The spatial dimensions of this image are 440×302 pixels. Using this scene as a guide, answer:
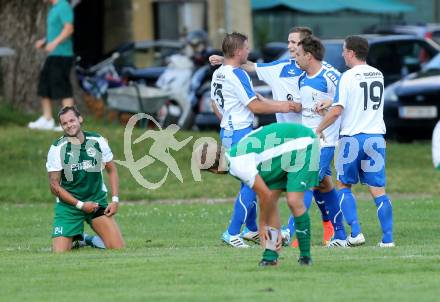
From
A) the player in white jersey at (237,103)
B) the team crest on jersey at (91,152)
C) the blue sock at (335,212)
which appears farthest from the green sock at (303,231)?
the team crest on jersey at (91,152)

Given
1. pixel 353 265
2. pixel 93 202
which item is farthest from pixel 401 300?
pixel 93 202

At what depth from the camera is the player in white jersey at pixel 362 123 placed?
13.2m

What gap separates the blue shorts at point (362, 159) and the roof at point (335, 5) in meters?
31.6

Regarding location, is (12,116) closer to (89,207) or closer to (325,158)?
(89,207)

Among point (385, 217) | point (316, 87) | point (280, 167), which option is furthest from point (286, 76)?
point (280, 167)

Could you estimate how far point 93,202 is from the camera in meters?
13.9

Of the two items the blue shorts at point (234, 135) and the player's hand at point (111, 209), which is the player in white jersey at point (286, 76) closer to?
the blue shorts at point (234, 135)

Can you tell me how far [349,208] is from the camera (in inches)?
530

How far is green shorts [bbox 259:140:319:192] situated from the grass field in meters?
0.65

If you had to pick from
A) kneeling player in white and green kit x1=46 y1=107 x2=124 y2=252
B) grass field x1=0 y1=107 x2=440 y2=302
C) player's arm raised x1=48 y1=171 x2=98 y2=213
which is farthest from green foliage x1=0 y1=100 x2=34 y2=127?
player's arm raised x1=48 y1=171 x2=98 y2=213

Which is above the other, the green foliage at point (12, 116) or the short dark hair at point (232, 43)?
the short dark hair at point (232, 43)

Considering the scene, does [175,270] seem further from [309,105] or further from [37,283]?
[309,105]

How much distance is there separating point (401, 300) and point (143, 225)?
7485mm

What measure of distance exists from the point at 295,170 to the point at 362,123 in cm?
266
